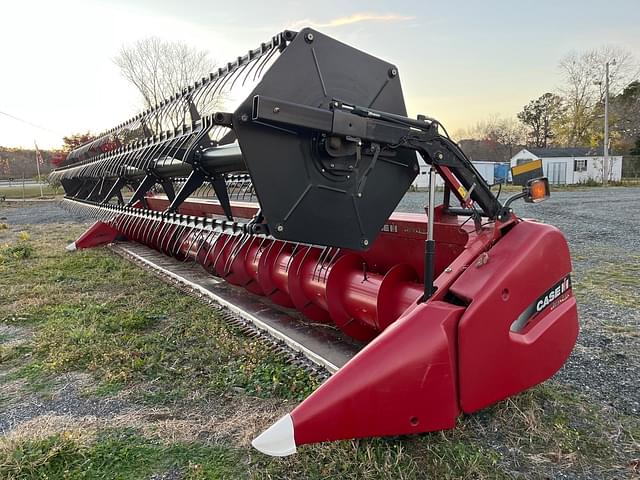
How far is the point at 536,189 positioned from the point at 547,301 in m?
0.60

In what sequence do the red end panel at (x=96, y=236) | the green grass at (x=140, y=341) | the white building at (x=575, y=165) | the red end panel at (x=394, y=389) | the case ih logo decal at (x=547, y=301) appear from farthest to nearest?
the white building at (x=575, y=165) < the red end panel at (x=96, y=236) < the green grass at (x=140, y=341) < the case ih logo decal at (x=547, y=301) < the red end panel at (x=394, y=389)

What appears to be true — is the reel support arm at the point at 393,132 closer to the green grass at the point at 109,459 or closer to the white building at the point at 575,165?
the green grass at the point at 109,459

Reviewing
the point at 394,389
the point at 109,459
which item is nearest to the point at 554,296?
the point at 394,389

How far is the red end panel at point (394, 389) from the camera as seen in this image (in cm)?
196

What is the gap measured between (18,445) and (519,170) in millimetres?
2907

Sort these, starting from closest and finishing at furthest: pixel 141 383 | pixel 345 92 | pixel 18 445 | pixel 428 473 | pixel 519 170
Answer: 1. pixel 428 473
2. pixel 18 445
3. pixel 345 92
4. pixel 519 170
5. pixel 141 383

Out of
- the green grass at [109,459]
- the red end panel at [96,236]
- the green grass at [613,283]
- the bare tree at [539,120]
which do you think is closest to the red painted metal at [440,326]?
the green grass at [109,459]

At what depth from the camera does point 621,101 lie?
43.1 m

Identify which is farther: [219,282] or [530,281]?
[219,282]

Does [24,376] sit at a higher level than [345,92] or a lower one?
lower

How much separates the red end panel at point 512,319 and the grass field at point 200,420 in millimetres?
255

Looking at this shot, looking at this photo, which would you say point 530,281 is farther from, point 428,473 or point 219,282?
point 219,282

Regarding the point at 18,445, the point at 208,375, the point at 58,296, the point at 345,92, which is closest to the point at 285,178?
the point at 345,92

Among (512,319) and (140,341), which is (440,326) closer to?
(512,319)
